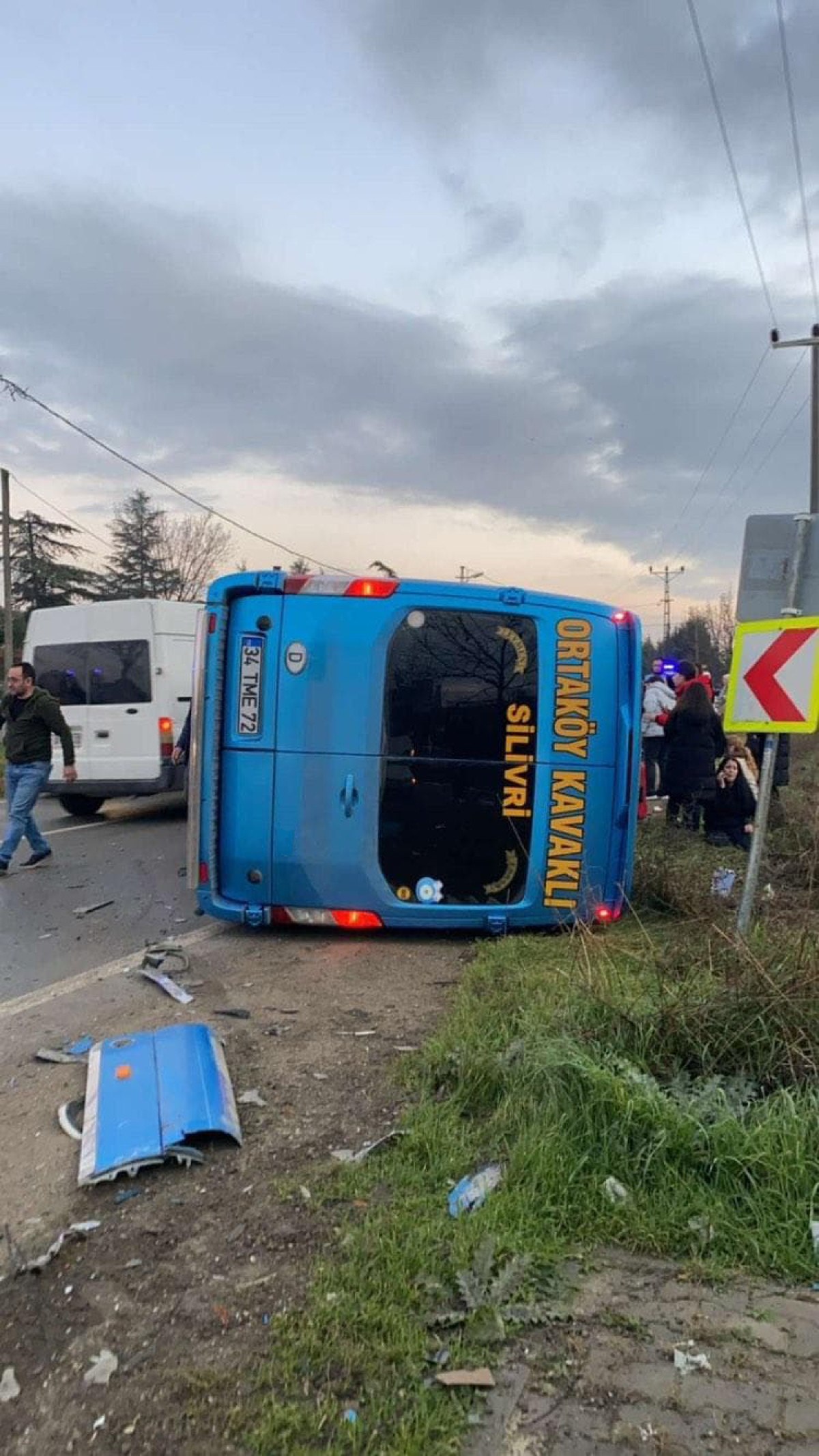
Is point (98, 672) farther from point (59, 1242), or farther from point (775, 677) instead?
point (59, 1242)

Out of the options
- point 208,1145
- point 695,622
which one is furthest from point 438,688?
point 695,622

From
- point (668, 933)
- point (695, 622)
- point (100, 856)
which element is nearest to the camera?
point (668, 933)

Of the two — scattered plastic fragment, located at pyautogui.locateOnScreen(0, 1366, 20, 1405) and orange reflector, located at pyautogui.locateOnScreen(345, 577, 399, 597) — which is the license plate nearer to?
orange reflector, located at pyautogui.locateOnScreen(345, 577, 399, 597)

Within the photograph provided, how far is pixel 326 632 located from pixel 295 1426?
394 cm

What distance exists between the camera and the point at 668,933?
16.2 ft

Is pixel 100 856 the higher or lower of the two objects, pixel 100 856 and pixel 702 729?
the lower

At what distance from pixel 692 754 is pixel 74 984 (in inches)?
221

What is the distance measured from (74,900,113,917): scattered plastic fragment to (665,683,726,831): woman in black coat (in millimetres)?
4908

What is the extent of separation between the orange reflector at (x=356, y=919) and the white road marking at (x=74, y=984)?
98 cm

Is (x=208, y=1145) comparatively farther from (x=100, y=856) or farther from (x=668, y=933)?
(x=100, y=856)

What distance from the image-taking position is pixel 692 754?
27.7ft

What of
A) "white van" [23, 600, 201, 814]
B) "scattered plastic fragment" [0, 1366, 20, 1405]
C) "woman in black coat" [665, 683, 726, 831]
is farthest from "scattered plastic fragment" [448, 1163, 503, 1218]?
"white van" [23, 600, 201, 814]

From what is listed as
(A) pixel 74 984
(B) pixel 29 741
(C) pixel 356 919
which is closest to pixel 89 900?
(B) pixel 29 741

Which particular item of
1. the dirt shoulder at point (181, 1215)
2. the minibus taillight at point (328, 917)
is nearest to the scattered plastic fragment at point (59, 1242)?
the dirt shoulder at point (181, 1215)
